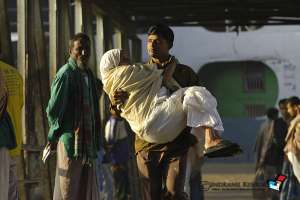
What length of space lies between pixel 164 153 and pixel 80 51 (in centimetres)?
206

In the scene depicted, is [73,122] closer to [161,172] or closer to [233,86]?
[161,172]

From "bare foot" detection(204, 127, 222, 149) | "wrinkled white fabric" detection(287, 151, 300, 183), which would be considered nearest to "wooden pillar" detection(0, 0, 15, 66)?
"wrinkled white fabric" detection(287, 151, 300, 183)

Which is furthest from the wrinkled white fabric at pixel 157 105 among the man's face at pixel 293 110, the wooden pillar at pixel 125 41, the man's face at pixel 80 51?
the wooden pillar at pixel 125 41

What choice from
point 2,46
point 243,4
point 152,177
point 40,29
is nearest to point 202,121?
point 152,177

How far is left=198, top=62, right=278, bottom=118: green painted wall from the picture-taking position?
30.1m

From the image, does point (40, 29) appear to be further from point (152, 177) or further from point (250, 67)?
point (250, 67)

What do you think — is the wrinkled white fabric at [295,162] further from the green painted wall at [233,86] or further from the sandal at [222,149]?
the green painted wall at [233,86]

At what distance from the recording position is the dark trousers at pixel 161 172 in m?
6.67

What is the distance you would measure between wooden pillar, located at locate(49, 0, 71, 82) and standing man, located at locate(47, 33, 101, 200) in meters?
4.25

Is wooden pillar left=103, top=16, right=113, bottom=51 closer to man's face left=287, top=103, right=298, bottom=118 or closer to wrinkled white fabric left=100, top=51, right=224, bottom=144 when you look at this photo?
man's face left=287, top=103, right=298, bottom=118

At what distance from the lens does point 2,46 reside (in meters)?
10.3

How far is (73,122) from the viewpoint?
28.2 feet

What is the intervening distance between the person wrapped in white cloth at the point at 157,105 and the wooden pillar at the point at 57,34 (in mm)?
6082

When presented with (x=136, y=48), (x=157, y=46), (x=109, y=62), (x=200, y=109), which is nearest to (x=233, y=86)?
(x=136, y=48)
